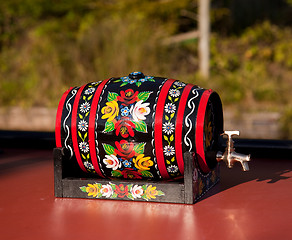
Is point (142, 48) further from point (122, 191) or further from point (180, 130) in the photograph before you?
point (180, 130)

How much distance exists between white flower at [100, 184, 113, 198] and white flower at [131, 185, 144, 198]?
120 mm

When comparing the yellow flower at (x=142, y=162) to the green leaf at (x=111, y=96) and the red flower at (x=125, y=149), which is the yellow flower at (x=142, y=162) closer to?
the red flower at (x=125, y=149)

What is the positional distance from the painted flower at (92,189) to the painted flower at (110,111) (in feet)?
1.20

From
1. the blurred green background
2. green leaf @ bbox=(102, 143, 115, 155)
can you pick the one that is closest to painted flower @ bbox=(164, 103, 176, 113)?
green leaf @ bbox=(102, 143, 115, 155)

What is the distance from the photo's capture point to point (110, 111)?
268cm

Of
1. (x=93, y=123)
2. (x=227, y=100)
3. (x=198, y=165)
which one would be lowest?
(x=227, y=100)

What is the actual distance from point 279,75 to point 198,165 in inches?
369

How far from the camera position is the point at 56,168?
9.16ft

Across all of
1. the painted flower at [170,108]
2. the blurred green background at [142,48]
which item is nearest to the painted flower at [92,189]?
the painted flower at [170,108]

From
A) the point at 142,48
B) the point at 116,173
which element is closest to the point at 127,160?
the point at 116,173

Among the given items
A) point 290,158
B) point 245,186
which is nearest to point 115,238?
point 245,186

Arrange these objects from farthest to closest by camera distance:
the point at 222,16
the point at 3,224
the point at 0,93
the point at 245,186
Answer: the point at 222,16 → the point at 0,93 → the point at 245,186 → the point at 3,224

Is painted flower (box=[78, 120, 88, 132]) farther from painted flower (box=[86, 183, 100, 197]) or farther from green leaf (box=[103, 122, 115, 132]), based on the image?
painted flower (box=[86, 183, 100, 197])

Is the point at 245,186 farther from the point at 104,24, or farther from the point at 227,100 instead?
the point at 104,24
